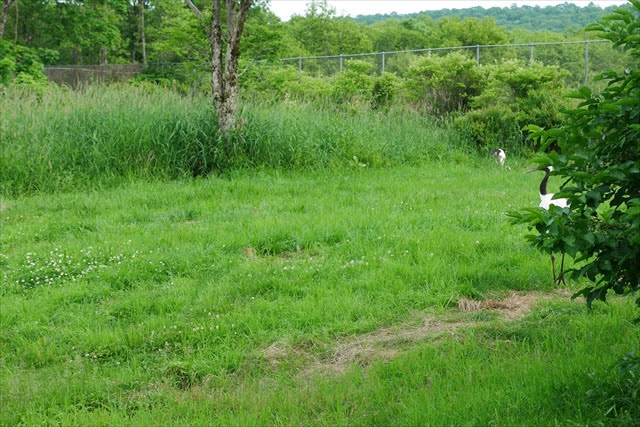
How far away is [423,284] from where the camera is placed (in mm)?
5531

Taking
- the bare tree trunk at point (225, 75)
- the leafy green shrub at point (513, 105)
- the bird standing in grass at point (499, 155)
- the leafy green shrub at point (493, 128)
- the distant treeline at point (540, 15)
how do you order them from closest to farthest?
the bare tree trunk at point (225, 75), the bird standing in grass at point (499, 155), the leafy green shrub at point (513, 105), the leafy green shrub at point (493, 128), the distant treeline at point (540, 15)

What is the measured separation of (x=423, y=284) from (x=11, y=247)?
4.33m

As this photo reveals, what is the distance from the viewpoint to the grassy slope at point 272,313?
11.9 feet

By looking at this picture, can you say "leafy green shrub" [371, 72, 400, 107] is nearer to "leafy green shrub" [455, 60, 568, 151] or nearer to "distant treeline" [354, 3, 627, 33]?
"leafy green shrub" [455, 60, 568, 151]

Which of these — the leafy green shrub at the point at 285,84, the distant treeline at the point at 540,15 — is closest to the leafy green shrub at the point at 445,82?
the leafy green shrub at the point at 285,84

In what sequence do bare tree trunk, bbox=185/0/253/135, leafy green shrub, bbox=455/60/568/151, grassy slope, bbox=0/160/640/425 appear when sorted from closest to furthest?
1. grassy slope, bbox=0/160/640/425
2. bare tree trunk, bbox=185/0/253/135
3. leafy green shrub, bbox=455/60/568/151

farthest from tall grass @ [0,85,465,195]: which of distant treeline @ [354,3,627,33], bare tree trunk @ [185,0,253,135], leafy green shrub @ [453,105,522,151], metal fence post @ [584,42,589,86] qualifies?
distant treeline @ [354,3,627,33]

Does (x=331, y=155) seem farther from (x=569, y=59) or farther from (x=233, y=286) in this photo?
(x=569, y=59)

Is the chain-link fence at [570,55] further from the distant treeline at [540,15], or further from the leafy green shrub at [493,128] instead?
the distant treeline at [540,15]

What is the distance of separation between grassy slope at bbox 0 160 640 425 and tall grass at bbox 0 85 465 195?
1.06 m

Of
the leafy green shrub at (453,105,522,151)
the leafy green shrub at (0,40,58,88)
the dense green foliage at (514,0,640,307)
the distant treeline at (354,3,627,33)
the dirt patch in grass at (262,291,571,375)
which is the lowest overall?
the dirt patch in grass at (262,291,571,375)

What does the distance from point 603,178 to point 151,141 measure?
8.21 m

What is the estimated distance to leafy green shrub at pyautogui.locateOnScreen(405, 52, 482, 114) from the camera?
14.7m

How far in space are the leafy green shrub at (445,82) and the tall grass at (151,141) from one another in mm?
3188
